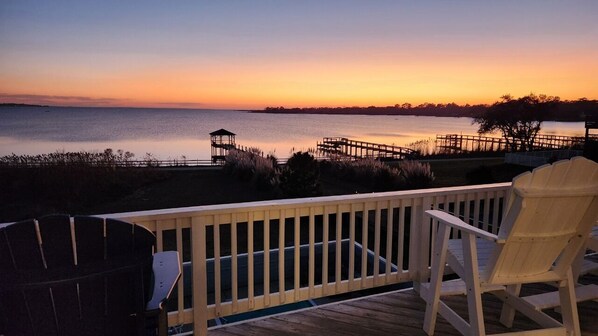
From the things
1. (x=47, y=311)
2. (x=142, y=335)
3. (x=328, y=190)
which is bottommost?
(x=328, y=190)

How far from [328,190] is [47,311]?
36.1 feet

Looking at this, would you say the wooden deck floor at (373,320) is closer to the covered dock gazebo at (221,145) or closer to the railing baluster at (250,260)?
the railing baluster at (250,260)

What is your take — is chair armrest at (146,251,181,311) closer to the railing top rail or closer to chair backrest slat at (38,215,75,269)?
chair backrest slat at (38,215,75,269)

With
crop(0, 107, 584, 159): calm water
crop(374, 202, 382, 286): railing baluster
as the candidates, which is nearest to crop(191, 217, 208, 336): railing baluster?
crop(374, 202, 382, 286): railing baluster

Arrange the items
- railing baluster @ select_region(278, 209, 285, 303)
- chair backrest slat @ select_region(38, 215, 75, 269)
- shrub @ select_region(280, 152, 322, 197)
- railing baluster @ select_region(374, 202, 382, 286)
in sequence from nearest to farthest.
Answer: chair backrest slat @ select_region(38, 215, 75, 269) < railing baluster @ select_region(278, 209, 285, 303) < railing baluster @ select_region(374, 202, 382, 286) < shrub @ select_region(280, 152, 322, 197)

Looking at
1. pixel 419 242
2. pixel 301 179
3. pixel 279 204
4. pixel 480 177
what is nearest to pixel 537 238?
pixel 419 242

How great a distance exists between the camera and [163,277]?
1.41 m

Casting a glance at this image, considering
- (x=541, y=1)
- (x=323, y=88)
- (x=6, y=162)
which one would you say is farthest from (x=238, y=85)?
(x=541, y=1)

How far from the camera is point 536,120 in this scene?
33.0 meters

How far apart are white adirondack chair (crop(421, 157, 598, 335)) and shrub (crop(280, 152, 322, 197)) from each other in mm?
7647

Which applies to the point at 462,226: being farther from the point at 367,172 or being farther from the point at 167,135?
the point at 167,135

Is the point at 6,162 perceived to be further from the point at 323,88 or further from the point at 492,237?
the point at 323,88

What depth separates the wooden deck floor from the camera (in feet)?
8.30

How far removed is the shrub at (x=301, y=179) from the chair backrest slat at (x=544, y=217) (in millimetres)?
7904
